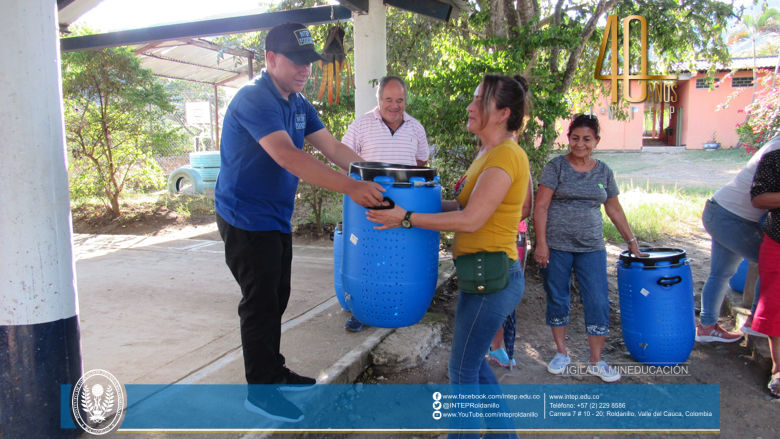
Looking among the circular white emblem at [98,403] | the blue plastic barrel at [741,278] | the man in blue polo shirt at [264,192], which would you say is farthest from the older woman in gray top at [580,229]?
the circular white emblem at [98,403]

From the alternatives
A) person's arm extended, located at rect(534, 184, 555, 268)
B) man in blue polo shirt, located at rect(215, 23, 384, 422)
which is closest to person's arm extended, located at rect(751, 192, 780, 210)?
person's arm extended, located at rect(534, 184, 555, 268)

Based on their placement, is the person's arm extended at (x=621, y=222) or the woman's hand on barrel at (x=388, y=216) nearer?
the woman's hand on barrel at (x=388, y=216)

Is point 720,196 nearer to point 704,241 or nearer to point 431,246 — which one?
point 431,246

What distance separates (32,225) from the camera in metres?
1.97

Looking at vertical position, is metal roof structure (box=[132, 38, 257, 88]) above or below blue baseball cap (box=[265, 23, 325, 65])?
above

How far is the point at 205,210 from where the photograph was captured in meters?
9.38

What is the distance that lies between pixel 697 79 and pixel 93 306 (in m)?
23.6

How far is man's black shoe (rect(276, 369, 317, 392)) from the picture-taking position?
2.50 m

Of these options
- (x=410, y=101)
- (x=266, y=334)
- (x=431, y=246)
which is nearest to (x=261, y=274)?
(x=266, y=334)

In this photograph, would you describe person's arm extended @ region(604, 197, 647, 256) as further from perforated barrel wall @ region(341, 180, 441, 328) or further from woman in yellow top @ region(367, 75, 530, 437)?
perforated barrel wall @ region(341, 180, 441, 328)

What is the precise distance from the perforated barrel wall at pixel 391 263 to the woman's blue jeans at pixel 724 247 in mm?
2630

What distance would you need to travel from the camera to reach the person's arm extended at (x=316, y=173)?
6.31 ft

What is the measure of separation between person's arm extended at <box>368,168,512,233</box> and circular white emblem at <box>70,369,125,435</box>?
Answer: 168 centimetres

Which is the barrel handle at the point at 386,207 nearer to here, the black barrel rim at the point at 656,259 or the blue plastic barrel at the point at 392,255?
the blue plastic barrel at the point at 392,255
